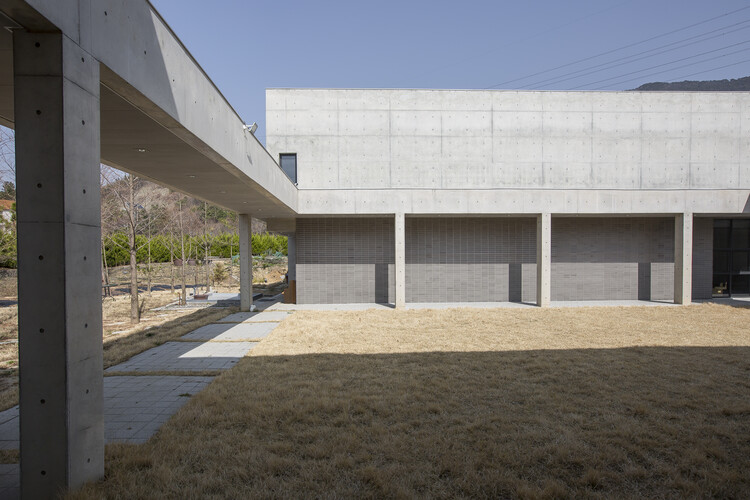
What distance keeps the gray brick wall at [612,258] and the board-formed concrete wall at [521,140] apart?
169 cm

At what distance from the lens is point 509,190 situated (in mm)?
15242

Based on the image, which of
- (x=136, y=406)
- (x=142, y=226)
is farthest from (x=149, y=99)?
(x=142, y=226)

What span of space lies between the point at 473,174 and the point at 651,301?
8802mm

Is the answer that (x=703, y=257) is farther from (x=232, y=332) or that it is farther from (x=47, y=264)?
(x=47, y=264)

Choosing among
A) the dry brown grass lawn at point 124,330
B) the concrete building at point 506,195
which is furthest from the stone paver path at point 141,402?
the concrete building at point 506,195

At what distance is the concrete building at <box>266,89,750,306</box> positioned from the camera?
15281 mm

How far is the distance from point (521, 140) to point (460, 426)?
46.1ft

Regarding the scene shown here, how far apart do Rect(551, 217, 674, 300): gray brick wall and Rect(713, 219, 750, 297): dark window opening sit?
2.52 metres

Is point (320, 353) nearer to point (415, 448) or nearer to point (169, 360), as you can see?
point (169, 360)

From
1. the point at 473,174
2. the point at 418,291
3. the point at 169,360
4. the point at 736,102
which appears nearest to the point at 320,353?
the point at 169,360

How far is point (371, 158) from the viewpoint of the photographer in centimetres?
1634

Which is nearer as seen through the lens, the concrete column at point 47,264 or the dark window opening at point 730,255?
the concrete column at point 47,264

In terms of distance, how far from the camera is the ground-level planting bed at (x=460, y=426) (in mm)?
3717

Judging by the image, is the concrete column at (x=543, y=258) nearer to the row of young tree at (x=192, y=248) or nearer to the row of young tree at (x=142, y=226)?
the row of young tree at (x=142, y=226)
